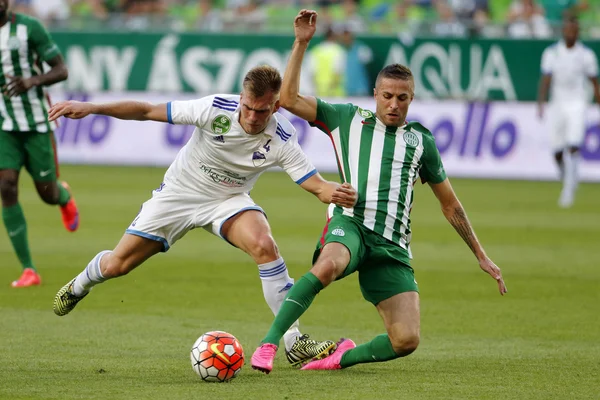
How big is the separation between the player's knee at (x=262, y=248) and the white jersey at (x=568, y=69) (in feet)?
37.8

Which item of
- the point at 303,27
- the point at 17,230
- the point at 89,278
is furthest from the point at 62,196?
the point at 303,27

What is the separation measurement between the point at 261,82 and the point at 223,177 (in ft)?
2.89

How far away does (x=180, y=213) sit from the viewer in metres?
7.22

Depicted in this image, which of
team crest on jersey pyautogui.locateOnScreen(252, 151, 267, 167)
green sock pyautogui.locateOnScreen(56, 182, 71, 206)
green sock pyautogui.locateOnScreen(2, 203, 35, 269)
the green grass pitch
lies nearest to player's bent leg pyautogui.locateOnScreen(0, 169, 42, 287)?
green sock pyautogui.locateOnScreen(2, 203, 35, 269)

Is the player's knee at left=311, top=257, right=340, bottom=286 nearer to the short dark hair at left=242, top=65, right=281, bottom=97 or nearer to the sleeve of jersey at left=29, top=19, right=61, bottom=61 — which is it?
the short dark hair at left=242, top=65, right=281, bottom=97

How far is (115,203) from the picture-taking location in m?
16.2

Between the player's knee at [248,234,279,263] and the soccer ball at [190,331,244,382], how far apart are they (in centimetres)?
73

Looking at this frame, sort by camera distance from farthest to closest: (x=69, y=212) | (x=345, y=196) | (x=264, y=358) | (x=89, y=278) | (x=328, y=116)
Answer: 1. (x=69, y=212)
2. (x=89, y=278)
3. (x=328, y=116)
4. (x=345, y=196)
5. (x=264, y=358)

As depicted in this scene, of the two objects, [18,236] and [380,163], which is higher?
[380,163]

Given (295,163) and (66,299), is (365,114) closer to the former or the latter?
(295,163)

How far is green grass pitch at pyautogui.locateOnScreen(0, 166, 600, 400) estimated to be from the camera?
6.20 metres

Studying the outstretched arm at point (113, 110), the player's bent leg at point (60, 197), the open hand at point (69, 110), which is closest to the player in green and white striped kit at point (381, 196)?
the outstretched arm at point (113, 110)

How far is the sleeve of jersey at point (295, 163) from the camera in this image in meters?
6.89

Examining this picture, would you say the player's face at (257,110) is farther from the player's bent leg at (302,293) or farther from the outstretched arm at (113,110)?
the player's bent leg at (302,293)
